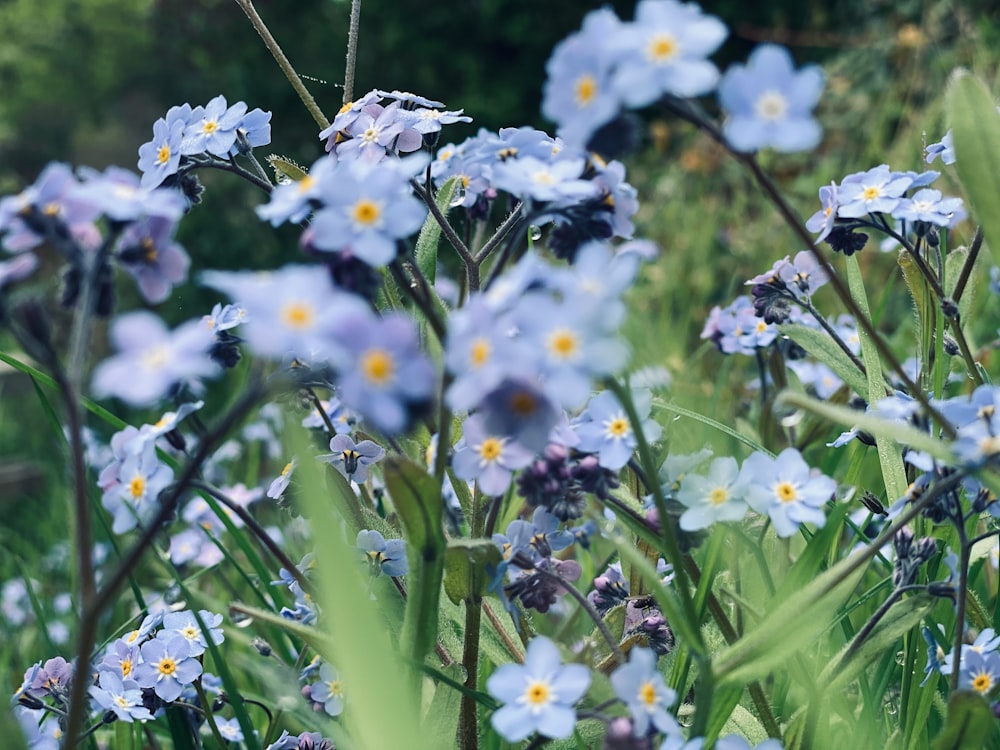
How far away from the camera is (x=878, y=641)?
871 millimetres

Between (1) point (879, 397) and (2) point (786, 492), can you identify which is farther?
(1) point (879, 397)

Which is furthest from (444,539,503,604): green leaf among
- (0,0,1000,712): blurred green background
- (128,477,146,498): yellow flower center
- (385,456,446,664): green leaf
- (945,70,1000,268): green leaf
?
(0,0,1000,712): blurred green background


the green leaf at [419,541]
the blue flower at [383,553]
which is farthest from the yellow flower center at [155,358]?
the blue flower at [383,553]

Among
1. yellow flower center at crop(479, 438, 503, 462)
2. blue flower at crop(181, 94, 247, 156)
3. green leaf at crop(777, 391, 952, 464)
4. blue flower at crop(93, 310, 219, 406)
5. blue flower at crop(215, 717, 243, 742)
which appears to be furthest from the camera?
blue flower at crop(215, 717, 243, 742)

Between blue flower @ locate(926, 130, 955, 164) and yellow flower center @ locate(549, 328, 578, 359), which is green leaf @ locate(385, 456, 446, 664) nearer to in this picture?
yellow flower center @ locate(549, 328, 578, 359)

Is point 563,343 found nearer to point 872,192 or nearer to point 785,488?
point 785,488

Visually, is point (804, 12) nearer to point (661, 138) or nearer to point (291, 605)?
point (661, 138)

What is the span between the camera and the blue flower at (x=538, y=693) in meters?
0.67

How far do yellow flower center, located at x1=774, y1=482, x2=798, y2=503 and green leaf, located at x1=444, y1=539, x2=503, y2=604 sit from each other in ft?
0.83

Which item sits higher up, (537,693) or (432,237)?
(432,237)

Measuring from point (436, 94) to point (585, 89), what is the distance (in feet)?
22.3

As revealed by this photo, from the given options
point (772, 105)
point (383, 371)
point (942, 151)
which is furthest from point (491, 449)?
point (942, 151)

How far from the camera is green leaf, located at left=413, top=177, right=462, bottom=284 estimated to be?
1.09 meters

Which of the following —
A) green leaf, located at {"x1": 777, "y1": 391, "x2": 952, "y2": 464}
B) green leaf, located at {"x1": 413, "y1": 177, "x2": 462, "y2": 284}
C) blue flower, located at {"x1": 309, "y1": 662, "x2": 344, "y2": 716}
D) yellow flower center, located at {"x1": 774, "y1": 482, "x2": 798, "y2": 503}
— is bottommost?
green leaf, located at {"x1": 777, "y1": 391, "x2": 952, "y2": 464}
